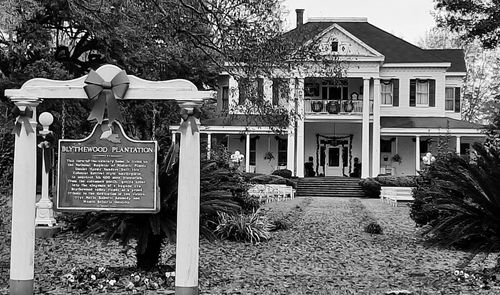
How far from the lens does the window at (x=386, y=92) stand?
138 ft

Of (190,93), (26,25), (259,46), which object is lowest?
(190,93)

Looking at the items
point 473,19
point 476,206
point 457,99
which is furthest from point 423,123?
point 476,206

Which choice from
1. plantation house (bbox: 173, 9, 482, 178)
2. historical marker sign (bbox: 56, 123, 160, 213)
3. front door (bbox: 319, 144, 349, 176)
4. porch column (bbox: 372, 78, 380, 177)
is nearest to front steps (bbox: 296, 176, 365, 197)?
porch column (bbox: 372, 78, 380, 177)

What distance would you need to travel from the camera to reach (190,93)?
7078mm

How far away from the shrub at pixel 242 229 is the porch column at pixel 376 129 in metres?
25.6

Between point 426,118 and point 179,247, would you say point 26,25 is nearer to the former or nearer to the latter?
point 179,247

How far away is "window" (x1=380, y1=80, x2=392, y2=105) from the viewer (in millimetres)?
42156

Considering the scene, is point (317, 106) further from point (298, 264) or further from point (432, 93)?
point (298, 264)

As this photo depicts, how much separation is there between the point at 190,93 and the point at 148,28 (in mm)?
8079

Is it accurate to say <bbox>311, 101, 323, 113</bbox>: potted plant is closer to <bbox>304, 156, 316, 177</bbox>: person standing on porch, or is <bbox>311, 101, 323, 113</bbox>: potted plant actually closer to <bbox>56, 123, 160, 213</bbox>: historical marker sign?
<bbox>304, 156, 316, 177</bbox>: person standing on porch

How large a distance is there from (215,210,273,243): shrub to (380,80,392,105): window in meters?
28.9

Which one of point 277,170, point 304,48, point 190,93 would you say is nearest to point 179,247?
point 190,93

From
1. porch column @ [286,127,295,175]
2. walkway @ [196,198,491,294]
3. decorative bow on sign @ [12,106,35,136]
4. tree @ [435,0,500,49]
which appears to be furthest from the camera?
porch column @ [286,127,295,175]

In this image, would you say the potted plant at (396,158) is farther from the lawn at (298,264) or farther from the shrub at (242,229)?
the shrub at (242,229)
